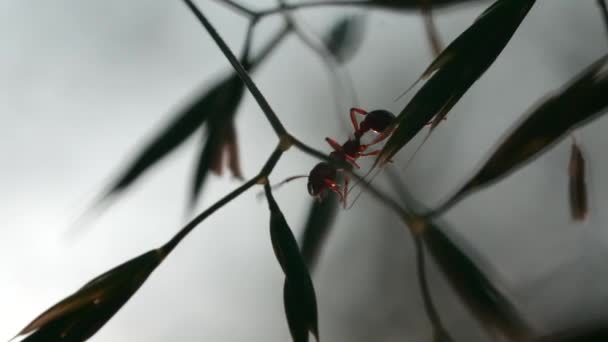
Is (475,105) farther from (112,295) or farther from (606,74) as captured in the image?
(112,295)

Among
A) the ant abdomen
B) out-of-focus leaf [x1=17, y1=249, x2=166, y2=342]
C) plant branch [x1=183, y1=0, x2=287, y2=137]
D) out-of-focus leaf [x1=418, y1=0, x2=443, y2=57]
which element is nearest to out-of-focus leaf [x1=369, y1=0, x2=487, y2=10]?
out-of-focus leaf [x1=418, y1=0, x2=443, y2=57]

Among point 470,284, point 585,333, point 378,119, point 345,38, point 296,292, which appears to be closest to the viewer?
point 585,333

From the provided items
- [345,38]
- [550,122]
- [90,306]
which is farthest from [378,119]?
[345,38]

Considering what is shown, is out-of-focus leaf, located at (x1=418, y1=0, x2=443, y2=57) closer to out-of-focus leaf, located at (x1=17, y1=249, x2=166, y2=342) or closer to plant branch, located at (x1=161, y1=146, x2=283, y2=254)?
plant branch, located at (x1=161, y1=146, x2=283, y2=254)

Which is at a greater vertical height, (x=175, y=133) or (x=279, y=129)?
(x=175, y=133)

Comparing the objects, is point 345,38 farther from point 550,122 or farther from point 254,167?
point 550,122

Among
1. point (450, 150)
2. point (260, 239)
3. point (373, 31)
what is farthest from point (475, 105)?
point (260, 239)
